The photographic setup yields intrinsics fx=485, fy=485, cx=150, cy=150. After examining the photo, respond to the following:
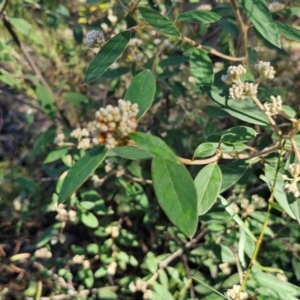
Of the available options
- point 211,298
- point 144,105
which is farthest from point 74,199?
point 144,105

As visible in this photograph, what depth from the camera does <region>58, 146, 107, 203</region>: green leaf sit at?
731mm

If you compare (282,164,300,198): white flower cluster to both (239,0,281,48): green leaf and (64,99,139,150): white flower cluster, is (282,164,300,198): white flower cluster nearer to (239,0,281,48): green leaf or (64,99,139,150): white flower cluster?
(239,0,281,48): green leaf

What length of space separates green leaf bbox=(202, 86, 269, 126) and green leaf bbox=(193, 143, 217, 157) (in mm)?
102

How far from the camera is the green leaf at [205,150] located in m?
1.01

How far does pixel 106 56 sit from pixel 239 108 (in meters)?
0.32

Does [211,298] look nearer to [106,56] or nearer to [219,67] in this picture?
[106,56]

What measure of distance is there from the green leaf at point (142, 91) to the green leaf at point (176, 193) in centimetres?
13

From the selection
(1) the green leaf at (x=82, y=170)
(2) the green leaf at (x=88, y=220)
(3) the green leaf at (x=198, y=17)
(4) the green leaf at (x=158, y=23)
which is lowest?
(2) the green leaf at (x=88, y=220)

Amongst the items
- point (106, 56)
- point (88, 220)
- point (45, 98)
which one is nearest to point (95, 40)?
point (106, 56)

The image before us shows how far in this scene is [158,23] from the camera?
3.34ft

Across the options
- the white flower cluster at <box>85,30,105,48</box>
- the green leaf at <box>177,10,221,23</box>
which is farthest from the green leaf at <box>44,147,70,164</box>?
the green leaf at <box>177,10,221,23</box>

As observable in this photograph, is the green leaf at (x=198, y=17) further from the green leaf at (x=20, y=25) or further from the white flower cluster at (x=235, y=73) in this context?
the green leaf at (x=20, y=25)

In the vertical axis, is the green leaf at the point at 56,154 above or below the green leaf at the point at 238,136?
below

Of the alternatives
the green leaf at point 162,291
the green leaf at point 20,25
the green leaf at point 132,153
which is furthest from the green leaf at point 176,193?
the green leaf at point 20,25
